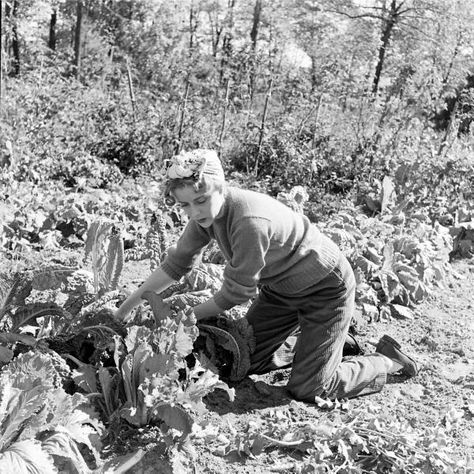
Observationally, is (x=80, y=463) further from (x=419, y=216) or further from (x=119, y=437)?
(x=419, y=216)

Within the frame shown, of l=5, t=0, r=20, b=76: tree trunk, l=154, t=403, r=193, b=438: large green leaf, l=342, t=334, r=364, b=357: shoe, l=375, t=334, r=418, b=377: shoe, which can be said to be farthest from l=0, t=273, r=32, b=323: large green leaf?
l=5, t=0, r=20, b=76: tree trunk

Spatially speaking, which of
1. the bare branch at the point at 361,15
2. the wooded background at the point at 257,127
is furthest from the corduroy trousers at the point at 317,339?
the bare branch at the point at 361,15

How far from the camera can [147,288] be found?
3295mm

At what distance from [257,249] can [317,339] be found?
73cm

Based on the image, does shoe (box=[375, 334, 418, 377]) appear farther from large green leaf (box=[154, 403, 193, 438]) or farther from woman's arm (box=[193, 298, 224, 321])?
large green leaf (box=[154, 403, 193, 438])

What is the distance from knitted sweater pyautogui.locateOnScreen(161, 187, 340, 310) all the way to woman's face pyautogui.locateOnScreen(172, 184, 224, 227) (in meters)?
0.08

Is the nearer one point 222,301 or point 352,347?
point 222,301

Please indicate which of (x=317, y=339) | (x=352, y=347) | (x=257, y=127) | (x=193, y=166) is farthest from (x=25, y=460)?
(x=257, y=127)

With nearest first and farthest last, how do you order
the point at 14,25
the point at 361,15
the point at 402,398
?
the point at 402,398, the point at 14,25, the point at 361,15

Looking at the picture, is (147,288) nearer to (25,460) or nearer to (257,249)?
(257,249)

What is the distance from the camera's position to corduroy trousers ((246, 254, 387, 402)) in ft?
11.1

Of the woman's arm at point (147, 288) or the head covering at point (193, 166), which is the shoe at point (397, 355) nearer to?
the woman's arm at point (147, 288)

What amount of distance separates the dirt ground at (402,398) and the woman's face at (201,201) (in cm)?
93

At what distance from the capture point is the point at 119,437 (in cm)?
294
